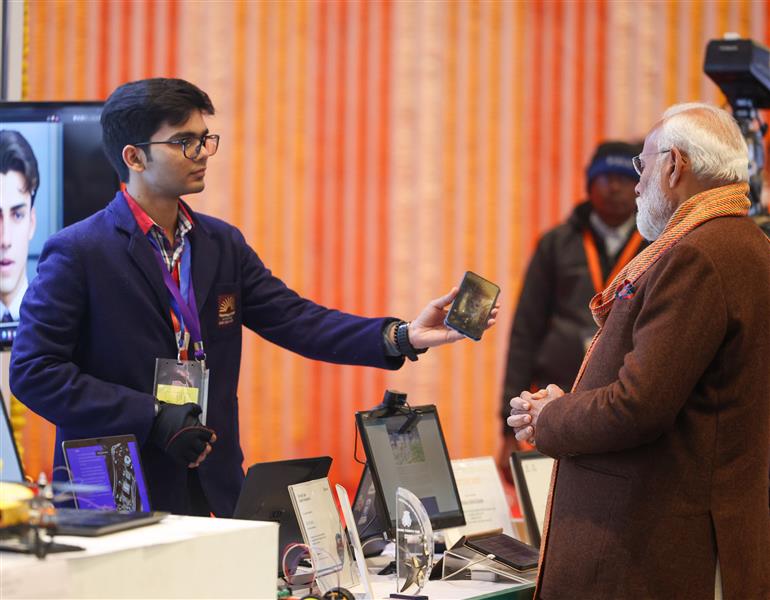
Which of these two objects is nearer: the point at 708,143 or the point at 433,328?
the point at 708,143

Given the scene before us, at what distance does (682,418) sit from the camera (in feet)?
6.64

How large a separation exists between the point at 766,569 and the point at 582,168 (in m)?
3.15

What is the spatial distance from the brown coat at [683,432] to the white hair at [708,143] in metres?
0.10

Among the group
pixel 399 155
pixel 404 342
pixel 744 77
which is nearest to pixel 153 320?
pixel 404 342

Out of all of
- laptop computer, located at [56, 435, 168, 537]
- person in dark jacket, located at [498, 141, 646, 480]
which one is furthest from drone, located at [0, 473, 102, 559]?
person in dark jacket, located at [498, 141, 646, 480]

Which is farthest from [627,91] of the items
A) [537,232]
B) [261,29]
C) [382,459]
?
[382,459]

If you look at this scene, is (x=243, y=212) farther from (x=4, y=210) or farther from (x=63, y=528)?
(x=63, y=528)

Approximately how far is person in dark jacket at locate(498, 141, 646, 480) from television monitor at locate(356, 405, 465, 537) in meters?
2.11

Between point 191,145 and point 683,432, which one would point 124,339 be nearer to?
point 191,145

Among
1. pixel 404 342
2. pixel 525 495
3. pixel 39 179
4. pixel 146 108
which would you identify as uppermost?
pixel 146 108

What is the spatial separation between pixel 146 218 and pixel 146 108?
260 mm

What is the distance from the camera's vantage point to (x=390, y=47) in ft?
16.3

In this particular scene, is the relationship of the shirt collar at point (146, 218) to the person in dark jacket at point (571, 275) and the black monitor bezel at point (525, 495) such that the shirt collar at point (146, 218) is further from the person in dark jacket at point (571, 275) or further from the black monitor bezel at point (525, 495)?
the person in dark jacket at point (571, 275)

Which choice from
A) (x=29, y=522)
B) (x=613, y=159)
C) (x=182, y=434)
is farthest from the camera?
(x=613, y=159)
